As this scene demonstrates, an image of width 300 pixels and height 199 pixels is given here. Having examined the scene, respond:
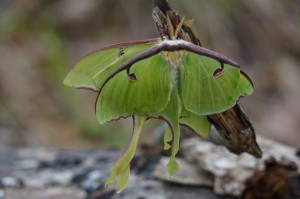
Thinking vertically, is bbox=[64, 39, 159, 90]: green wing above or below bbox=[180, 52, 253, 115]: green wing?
above

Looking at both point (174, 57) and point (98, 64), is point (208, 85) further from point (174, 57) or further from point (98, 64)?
point (98, 64)

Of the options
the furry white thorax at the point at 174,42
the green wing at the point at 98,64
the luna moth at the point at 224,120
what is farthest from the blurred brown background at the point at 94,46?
the furry white thorax at the point at 174,42

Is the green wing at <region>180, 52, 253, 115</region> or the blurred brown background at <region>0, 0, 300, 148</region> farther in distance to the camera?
the blurred brown background at <region>0, 0, 300, 148</region>

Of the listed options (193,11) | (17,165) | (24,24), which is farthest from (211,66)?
(24,24)

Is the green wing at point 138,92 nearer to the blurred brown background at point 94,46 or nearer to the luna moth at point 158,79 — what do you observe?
the luna moth at point 158,79

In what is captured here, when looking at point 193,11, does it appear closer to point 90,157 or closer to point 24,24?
point 24,24

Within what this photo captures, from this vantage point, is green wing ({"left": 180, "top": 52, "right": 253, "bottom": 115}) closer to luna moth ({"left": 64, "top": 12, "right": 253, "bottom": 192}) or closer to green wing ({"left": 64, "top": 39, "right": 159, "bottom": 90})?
luna moth ({"left": 64, "top": 12, "right": 253, "bottom": 192})

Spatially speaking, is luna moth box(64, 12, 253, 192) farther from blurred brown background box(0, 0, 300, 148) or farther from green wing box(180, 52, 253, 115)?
blurred brown background box(0, 0, 300, 148)

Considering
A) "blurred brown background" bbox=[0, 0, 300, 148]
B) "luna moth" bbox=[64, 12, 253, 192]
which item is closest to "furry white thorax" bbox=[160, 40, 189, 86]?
"luna moth" bbox=[64, 12, 253, 192]
